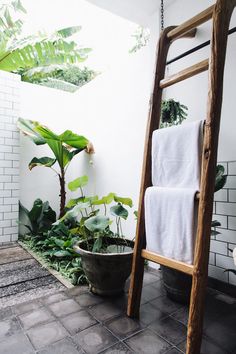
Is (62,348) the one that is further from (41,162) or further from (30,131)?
(30,131)

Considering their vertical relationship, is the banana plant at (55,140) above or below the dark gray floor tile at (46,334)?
above

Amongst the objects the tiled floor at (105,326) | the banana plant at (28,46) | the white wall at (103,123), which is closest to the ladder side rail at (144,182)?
the tiled floor at (105,326)

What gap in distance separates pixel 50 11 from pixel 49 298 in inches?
140

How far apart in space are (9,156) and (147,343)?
8.44 ft

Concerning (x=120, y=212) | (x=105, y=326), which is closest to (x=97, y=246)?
(x=120, y=212)

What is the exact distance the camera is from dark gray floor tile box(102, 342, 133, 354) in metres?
1.09

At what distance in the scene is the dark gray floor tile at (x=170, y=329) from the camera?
1204 mm

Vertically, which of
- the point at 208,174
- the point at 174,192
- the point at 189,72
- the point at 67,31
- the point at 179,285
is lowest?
the point at 179,285

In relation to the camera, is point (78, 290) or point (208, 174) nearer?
point (208, 174)

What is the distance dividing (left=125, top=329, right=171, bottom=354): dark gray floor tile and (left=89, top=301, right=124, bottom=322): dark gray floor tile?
0.23 m

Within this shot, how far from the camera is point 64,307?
4.89 ft

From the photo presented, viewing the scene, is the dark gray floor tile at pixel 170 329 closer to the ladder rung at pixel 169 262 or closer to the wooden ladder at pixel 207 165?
the wooden ladder at pixel 207 165

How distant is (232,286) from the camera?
5.27 feet

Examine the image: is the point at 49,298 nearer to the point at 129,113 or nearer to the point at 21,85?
the point at 129,113
